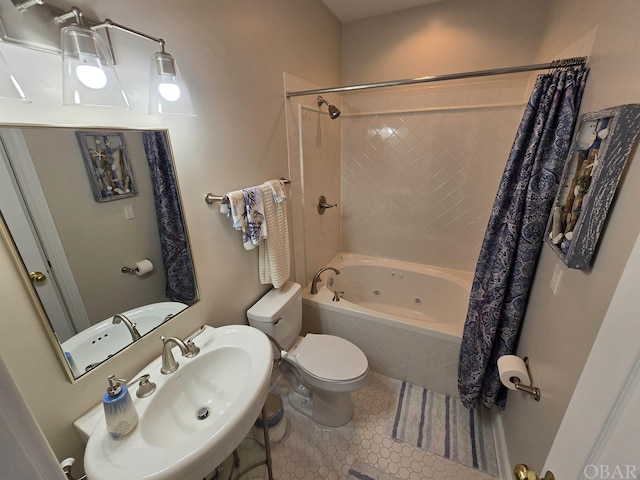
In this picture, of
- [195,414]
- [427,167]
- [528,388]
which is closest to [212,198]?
[195,414]

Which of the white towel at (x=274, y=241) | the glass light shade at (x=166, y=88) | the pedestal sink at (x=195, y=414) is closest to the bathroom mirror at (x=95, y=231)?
the glass light shade at (x=166, y=88)

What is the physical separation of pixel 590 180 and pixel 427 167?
160 centimetres

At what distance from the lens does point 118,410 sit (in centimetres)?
79

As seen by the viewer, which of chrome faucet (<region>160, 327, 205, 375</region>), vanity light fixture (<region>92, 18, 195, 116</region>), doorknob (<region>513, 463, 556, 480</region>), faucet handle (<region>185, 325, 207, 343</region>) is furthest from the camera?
faucet handle (<region>185, 325, 207, 343</region>)

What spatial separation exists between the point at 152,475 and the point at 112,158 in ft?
3.07

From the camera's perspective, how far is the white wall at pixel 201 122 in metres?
0.74

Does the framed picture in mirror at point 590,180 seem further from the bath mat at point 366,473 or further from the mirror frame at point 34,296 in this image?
the mirror frame at point 34,296

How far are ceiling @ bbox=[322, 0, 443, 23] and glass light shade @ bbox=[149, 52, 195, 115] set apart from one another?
5.37 feet

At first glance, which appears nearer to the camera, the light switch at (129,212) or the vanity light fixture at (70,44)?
the vanity light fixture at (70,44)

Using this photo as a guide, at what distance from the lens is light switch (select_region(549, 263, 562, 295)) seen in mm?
1050

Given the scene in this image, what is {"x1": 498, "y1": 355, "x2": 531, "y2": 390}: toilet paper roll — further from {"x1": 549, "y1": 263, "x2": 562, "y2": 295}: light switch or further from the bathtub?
the bathtub

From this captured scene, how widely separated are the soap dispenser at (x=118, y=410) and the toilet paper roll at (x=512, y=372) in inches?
54.6

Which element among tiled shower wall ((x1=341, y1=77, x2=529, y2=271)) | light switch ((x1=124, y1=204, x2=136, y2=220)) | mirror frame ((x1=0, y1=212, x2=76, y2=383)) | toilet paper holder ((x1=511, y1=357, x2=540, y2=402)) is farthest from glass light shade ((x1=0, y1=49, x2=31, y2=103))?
tiled shower wall ((x1=341, y1=77, x2=529, y2=271))

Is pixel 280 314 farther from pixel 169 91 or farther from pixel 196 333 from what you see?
pixel 169 91
